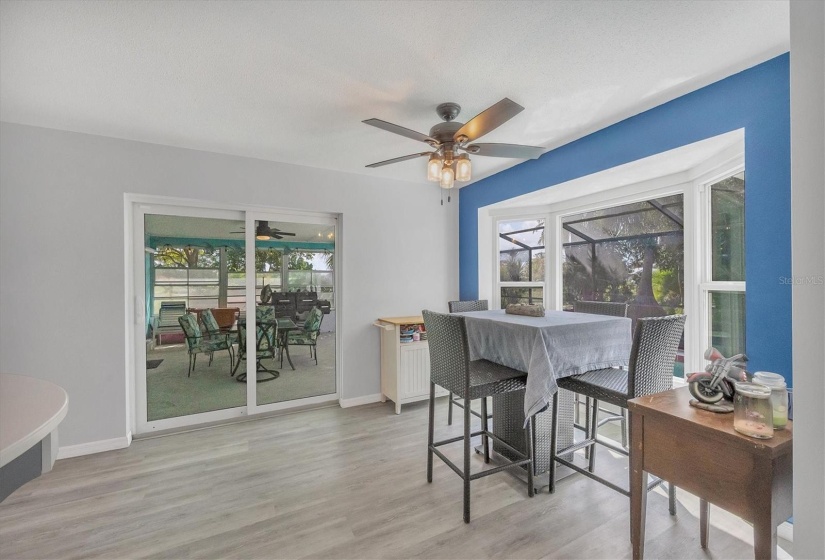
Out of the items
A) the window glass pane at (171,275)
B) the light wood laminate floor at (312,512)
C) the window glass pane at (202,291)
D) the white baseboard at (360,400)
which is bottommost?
the light wood laminate floor at (312,512)

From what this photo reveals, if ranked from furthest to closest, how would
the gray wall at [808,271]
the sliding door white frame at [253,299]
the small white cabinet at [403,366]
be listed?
the small white cabinet at [403,366] → the sliding door white frame at [253,299] → the gray wall at [808,271]

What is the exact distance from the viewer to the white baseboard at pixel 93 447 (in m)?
2.65

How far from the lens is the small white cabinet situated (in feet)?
11.5

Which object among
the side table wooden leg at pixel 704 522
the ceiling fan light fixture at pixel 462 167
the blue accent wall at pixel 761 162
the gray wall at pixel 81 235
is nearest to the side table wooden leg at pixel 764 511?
the side table wooden leg at pixel 704 522

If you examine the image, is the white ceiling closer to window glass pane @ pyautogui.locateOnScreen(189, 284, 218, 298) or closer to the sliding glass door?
the sliding glass door

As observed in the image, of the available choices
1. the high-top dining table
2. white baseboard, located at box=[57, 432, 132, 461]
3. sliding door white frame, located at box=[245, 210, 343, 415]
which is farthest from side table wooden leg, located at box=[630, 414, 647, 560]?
white baseboard, located at box=[57, 432, 132, 461]

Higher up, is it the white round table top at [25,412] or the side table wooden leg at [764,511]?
the white round table top at [25,412]

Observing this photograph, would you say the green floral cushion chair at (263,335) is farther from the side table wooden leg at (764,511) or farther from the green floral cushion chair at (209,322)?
the side table wooden leg at (764,511)

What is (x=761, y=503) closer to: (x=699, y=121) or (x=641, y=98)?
(x=699, y=121)

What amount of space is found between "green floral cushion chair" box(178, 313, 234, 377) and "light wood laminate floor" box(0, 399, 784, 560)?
0.86 metres

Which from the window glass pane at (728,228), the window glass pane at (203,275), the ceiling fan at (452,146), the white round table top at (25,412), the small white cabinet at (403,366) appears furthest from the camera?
the small white cabinet at (403,366)

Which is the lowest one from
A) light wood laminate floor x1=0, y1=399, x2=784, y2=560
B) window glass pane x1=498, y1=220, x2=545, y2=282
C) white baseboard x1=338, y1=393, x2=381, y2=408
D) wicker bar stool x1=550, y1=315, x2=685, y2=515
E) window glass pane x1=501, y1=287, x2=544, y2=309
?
light wood laminate floor x1=0, y1=399, x2=784, y2=560

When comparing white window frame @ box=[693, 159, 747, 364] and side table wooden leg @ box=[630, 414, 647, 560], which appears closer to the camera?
side table wooden leg @ box=[630, 414, 647, 560]

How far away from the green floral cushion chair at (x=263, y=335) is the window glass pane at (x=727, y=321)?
3814mm
